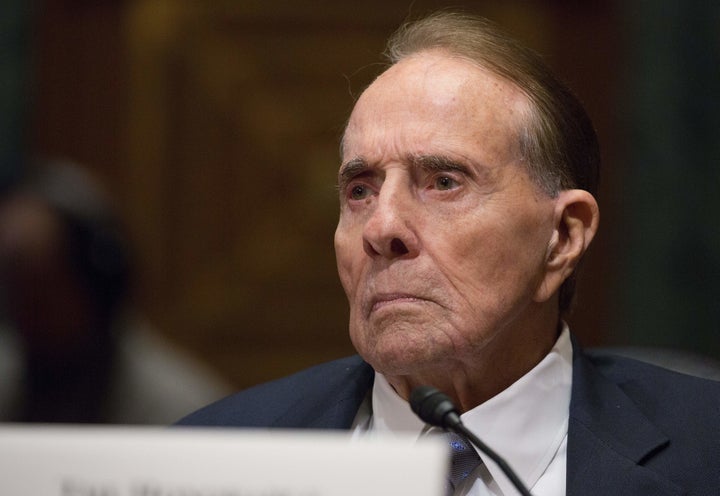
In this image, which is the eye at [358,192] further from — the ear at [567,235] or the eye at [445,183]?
the ear at [567,235]

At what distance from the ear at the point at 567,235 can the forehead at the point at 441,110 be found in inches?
7.3

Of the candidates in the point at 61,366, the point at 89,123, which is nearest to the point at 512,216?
the point at 61,366

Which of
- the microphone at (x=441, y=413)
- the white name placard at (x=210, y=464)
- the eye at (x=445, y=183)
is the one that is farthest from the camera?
the eye at (x=445, y=183)

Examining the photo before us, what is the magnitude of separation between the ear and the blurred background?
229 centimetres

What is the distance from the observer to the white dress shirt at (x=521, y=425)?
6.77 feet

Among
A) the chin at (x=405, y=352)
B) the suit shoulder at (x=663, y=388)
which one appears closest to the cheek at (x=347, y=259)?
the chin at (x=405, y=352)

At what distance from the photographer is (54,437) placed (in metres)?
1.38

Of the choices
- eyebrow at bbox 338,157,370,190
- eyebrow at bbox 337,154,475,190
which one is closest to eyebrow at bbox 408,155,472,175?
eyebrow at bbox 337,154,475,190

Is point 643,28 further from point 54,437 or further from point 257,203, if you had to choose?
point 54,437

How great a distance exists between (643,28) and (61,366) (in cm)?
258

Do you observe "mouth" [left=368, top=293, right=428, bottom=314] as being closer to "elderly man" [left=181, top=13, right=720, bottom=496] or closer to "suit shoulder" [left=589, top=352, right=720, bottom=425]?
"elderly man" [left=181, top=13, right=720, bottom=496]

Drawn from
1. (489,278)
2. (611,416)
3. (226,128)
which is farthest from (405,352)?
(226,128)

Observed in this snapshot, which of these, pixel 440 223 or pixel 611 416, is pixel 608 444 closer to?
pixel 611 416

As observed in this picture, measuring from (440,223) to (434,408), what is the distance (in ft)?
1.74
